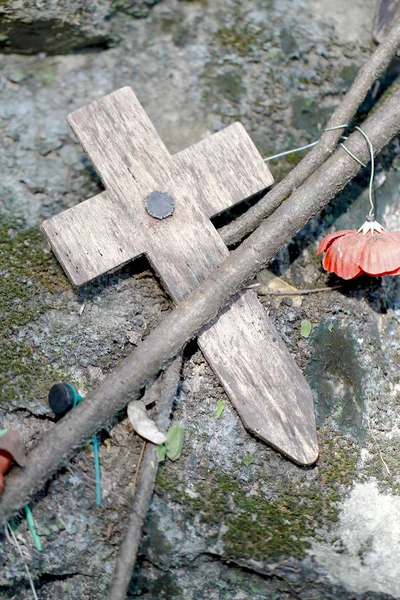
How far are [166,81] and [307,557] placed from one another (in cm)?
238

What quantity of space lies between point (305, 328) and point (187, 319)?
591mm

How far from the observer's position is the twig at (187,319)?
2461 millimetres

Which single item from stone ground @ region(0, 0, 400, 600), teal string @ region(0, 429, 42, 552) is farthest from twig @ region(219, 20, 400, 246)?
teal string @ region(0, 429, 42, 552)

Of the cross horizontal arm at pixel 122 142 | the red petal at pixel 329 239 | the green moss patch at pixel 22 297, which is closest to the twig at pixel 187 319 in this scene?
the red petal at pixel 329 239

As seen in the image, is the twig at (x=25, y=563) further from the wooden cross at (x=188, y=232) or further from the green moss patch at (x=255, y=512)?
the wooden cross at (x=188, y=232)

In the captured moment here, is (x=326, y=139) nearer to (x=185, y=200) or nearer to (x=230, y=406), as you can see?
(x=185, y=200)

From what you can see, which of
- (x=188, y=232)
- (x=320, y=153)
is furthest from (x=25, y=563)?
(x=320, y=153)

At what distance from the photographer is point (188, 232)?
284 centimetres

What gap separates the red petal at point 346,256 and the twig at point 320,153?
13.0 inches

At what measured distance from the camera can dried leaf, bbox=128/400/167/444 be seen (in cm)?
258

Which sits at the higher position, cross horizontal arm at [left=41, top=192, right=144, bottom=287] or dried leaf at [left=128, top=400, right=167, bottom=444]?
cross horizontal arm at [left=41, top=192, right=144, bottom=287]

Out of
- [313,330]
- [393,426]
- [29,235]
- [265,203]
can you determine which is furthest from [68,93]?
[393,426]

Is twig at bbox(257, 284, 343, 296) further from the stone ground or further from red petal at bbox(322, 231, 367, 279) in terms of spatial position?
red petal at bbox(322, 231, 367, 279)

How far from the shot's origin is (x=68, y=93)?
3.27 m
